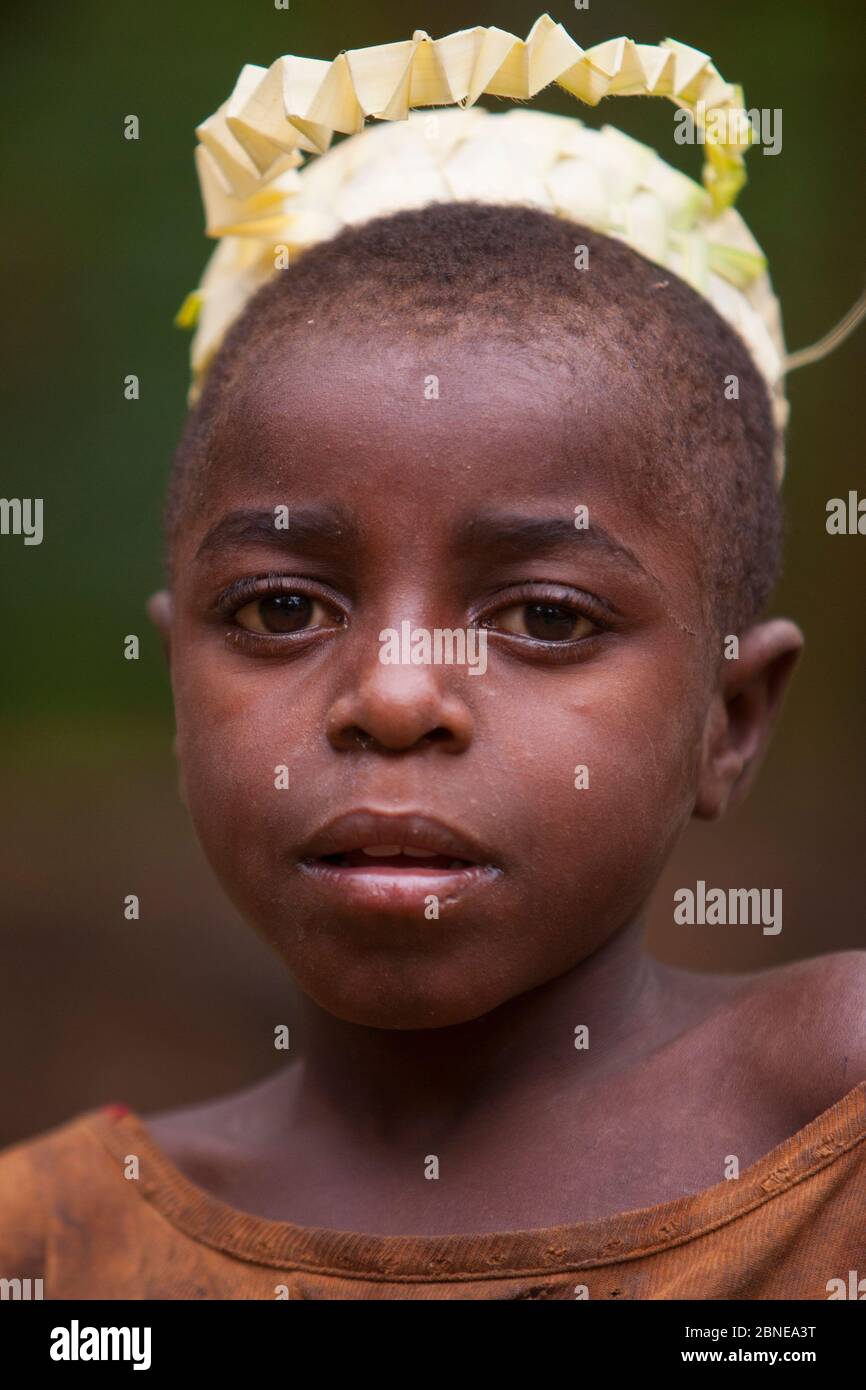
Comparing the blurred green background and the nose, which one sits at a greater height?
the blurred green background

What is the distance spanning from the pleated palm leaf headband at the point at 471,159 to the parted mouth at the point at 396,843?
894 mm

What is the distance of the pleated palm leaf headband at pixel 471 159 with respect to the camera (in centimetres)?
214

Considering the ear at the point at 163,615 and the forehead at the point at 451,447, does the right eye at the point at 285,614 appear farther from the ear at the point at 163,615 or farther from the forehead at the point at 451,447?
the ear at the point at 163,615

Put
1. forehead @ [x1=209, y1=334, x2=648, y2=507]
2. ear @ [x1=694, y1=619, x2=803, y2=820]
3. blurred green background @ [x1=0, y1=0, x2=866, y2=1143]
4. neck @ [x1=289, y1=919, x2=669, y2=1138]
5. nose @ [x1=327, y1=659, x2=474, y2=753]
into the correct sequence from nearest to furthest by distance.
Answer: nose @ [x1=327, y1=659, x2=474, y2=753] < forehead @ [x1=209, y1=334, x2=648, y2=507] < neck @ [x1=289, y1=919, x2=669, y2=1138] < ear @ [x1=694, y1=619, x2=803, y2=820] < blurred green background @ [x1=0, y1=0, x2=866, y2=1143]

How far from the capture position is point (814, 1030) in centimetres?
186

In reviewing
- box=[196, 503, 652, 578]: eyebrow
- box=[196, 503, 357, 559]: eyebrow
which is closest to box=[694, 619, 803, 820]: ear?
box=[196, 503, 652, 578]: eyebrow

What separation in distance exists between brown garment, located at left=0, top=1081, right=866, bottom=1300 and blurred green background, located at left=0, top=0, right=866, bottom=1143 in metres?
2.43

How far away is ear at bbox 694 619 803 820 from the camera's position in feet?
7.01

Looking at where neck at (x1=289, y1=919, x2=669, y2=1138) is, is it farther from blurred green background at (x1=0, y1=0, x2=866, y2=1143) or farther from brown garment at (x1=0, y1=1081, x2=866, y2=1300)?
blurred green background at (x1=0, y1=0, x2=866, y2=1143)

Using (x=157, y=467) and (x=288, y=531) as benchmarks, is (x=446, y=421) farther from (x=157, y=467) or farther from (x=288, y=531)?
(x=157, y=467)

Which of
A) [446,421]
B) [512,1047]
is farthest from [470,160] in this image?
[512,1047]

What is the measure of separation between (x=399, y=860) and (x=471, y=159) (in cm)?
111

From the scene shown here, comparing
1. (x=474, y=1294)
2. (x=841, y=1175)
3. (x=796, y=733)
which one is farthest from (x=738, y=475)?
(x=796, y=733)

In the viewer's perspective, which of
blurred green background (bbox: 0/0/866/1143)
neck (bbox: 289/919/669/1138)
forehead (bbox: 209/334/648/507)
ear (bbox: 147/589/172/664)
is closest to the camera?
forehead (bbox: 209/334/648/507)
